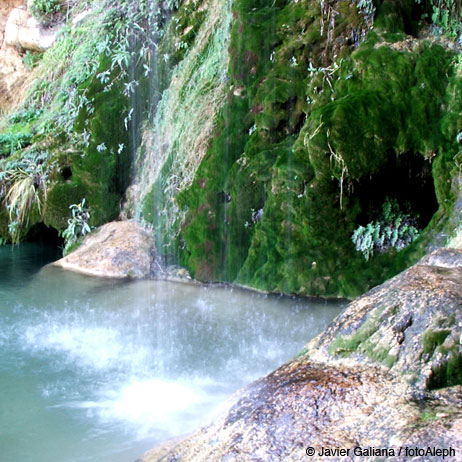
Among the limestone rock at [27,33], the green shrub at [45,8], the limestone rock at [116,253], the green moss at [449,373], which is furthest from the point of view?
the limestone rock at [27,33]

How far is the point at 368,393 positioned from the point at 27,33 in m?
16.4

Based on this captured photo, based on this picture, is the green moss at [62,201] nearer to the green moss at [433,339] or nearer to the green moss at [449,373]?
the green moss at [433,339]

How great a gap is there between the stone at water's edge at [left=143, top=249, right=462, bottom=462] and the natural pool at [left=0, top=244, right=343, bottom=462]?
1.11 meters

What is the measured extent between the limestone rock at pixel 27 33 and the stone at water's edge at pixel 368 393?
1476 centimetres

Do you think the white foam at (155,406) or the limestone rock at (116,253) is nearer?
the white foam at (155,406)

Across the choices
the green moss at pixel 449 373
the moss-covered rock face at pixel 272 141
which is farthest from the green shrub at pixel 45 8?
the green moss at pixel 449 373

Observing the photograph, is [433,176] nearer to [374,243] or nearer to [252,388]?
[374,243]

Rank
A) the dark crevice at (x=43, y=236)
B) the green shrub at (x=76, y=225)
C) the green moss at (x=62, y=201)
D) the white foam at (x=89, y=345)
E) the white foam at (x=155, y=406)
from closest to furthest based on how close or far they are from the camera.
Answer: the white foam at (x=155, y=406)
the white foam at (x=89, y=345)
the green shrub at (x=76, y=225)
the green moss at (x=62, y=201)
the dark crevice at (x=43, y=236)

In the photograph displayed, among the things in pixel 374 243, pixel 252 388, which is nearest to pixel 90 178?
pixel 374 243

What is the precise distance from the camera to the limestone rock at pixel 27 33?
→ 1603cm

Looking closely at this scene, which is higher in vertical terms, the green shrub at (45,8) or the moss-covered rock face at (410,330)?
the green shrub at (45,8)

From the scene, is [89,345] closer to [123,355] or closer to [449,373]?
[123,355]

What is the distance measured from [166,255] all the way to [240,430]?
6.76 metres

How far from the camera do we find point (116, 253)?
991 cm
